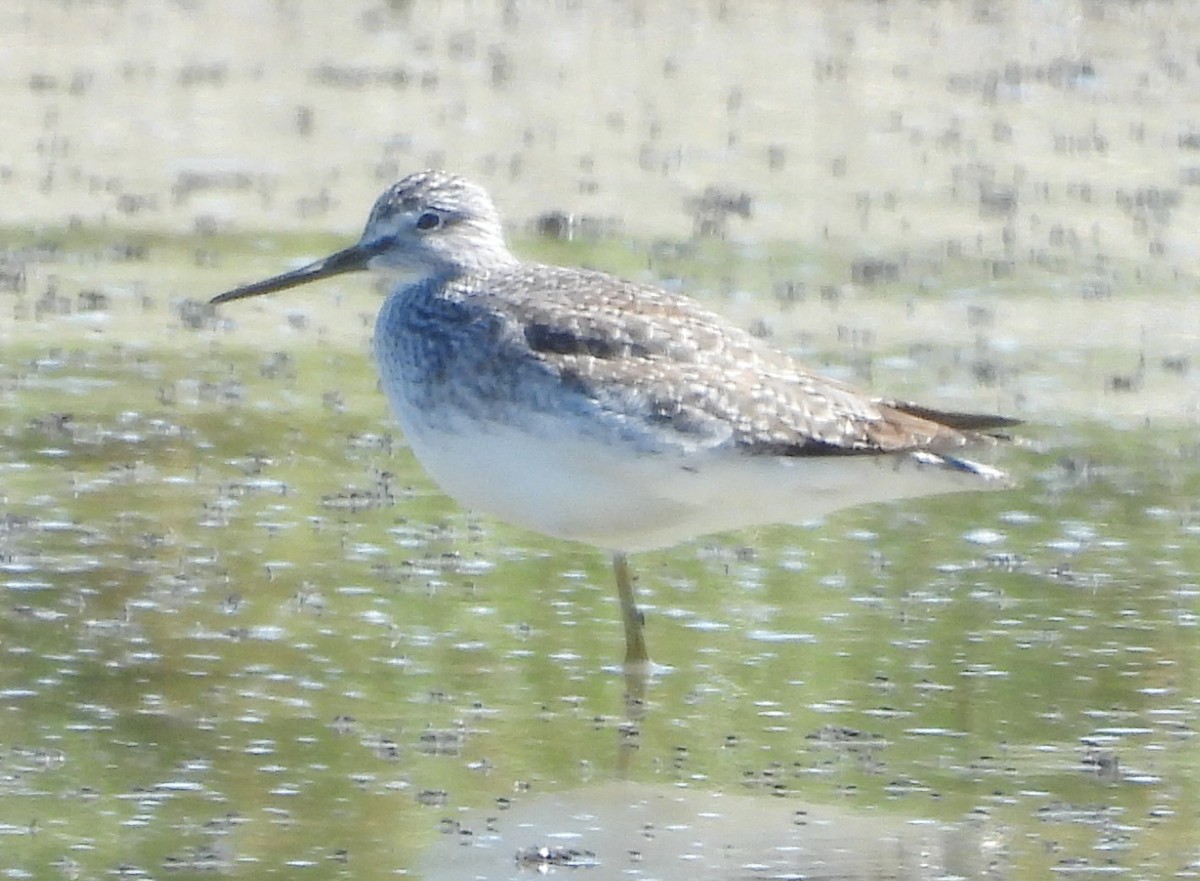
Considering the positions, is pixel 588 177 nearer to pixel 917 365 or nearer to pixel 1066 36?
pixel 917 365

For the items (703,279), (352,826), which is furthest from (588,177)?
(352,826)

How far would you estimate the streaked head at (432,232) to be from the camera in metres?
7.90

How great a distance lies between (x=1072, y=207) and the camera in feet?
42.8

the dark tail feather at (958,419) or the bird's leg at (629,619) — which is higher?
the dark tail feather at (958,419)

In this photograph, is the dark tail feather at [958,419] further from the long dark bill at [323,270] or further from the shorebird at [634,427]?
the long dark bill at [323,270]

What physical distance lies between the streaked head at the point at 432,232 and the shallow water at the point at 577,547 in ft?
2.76

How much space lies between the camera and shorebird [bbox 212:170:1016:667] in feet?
22.9

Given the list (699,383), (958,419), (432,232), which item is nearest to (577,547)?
(432,232)

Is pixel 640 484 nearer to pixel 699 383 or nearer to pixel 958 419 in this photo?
pixel 699 383

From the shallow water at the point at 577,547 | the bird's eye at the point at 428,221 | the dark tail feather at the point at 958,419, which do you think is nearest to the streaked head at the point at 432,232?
the bird's eye at the point at 428,221

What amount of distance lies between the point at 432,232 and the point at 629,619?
57.5 inches

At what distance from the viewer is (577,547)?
8.27 meters

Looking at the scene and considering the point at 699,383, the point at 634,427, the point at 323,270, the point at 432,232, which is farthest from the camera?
the point at 323,270

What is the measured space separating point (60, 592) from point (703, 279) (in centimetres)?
452
